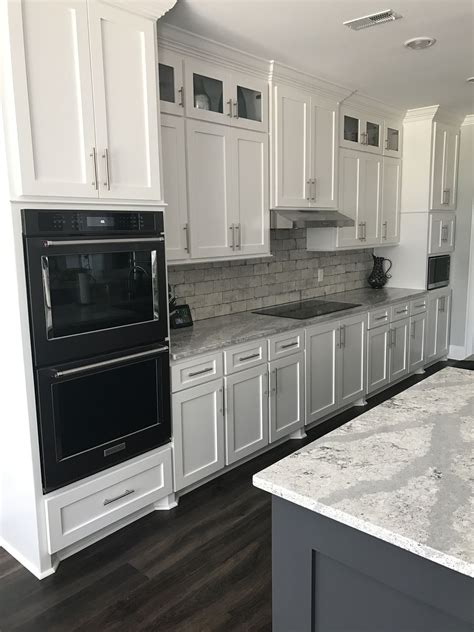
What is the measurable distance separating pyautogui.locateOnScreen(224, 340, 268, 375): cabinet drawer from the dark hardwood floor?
2.56 feet

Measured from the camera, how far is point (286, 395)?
3.54 metres

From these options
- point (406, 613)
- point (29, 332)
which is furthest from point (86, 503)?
point (406, 613)

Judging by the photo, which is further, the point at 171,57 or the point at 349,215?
the point at 349,215

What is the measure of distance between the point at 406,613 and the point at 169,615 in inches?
50.4

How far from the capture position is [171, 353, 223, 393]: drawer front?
276cm

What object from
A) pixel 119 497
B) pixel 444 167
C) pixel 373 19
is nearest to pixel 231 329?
pixel 119 497

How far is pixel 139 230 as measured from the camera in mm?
2463

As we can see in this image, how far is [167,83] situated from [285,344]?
1753 mm

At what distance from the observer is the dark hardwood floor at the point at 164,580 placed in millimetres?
2055

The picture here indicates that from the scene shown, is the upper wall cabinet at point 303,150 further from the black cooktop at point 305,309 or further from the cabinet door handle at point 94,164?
the cabinet door handle at point 94,164

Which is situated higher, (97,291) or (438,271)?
(97,291)

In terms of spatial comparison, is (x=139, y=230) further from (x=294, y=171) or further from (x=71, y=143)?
(x=294, y=171)

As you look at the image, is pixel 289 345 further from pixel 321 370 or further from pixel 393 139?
pixel 393 139

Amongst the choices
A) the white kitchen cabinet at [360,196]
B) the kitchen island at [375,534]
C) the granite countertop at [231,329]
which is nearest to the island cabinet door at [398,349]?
the granite countertop at [231,329]
